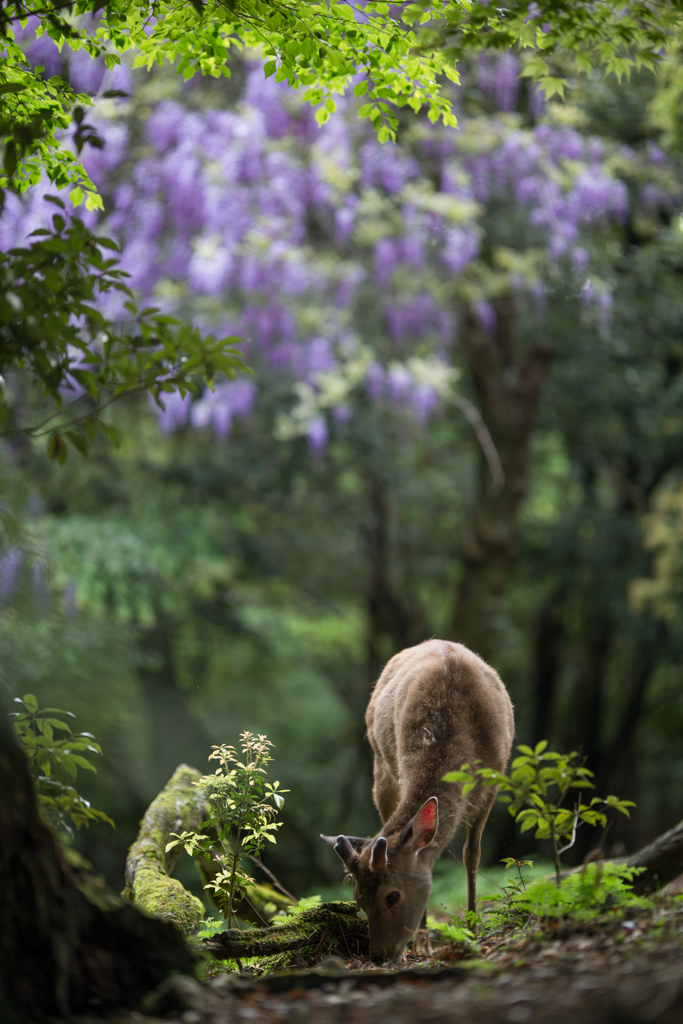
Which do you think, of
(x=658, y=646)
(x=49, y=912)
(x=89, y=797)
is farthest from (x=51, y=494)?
(x=49, y=912)

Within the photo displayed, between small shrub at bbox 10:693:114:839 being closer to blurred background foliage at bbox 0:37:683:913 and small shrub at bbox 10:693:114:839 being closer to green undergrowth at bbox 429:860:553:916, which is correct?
green undergrowth at bbox 429:860:553:916

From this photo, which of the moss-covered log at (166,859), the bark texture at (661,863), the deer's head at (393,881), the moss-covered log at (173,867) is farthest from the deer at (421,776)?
the bark texture at (661,863)

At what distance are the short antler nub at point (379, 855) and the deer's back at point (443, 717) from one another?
15.8 inches

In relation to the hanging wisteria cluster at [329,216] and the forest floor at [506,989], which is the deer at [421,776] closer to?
the forest floor at [506,989]

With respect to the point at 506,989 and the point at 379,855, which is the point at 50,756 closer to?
the point at 379,855

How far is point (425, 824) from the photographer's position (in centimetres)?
424

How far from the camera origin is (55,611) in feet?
31.9

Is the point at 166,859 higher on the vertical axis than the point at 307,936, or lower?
higher

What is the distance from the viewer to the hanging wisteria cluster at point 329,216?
33.5 ft

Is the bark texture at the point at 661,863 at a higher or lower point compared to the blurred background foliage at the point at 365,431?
lower

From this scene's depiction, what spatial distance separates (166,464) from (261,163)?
449 cm

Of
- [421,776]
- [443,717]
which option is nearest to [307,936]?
[421,776]

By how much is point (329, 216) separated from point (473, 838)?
8.48 m

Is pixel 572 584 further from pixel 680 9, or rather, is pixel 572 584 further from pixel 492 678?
pixel 680 9
